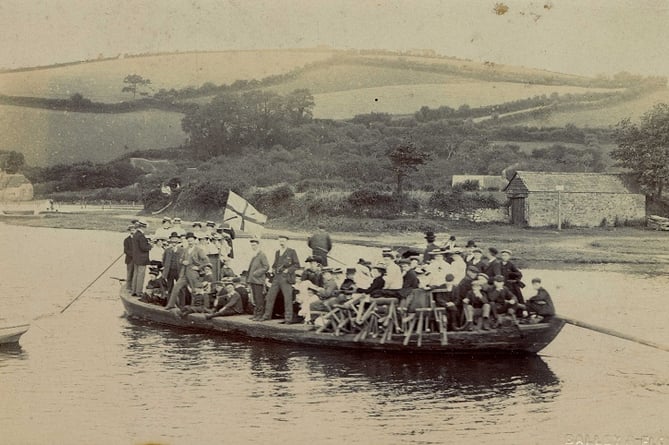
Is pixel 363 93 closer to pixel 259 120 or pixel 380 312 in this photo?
pixel 259 120

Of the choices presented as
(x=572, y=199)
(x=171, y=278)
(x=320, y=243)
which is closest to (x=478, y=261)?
(x=572, y=199)

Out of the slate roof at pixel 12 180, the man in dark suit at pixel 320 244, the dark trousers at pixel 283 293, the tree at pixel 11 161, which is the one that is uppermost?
the tree at pixel 11 161

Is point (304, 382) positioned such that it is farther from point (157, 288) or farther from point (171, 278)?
point (157, 288)

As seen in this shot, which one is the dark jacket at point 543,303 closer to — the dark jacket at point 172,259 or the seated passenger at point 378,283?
the seated passenger at point 378,283

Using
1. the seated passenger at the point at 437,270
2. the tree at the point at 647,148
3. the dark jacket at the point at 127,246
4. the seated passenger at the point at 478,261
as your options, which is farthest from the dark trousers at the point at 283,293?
the tree at the point at 647,148

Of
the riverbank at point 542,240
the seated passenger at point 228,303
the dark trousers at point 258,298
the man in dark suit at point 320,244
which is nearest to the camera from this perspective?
the riverbank at point 542,240

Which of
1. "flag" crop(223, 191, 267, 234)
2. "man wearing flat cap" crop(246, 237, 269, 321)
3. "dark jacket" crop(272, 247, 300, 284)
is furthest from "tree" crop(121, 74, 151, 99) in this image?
"dark jacket" crop(272, 247, 300, 284)
